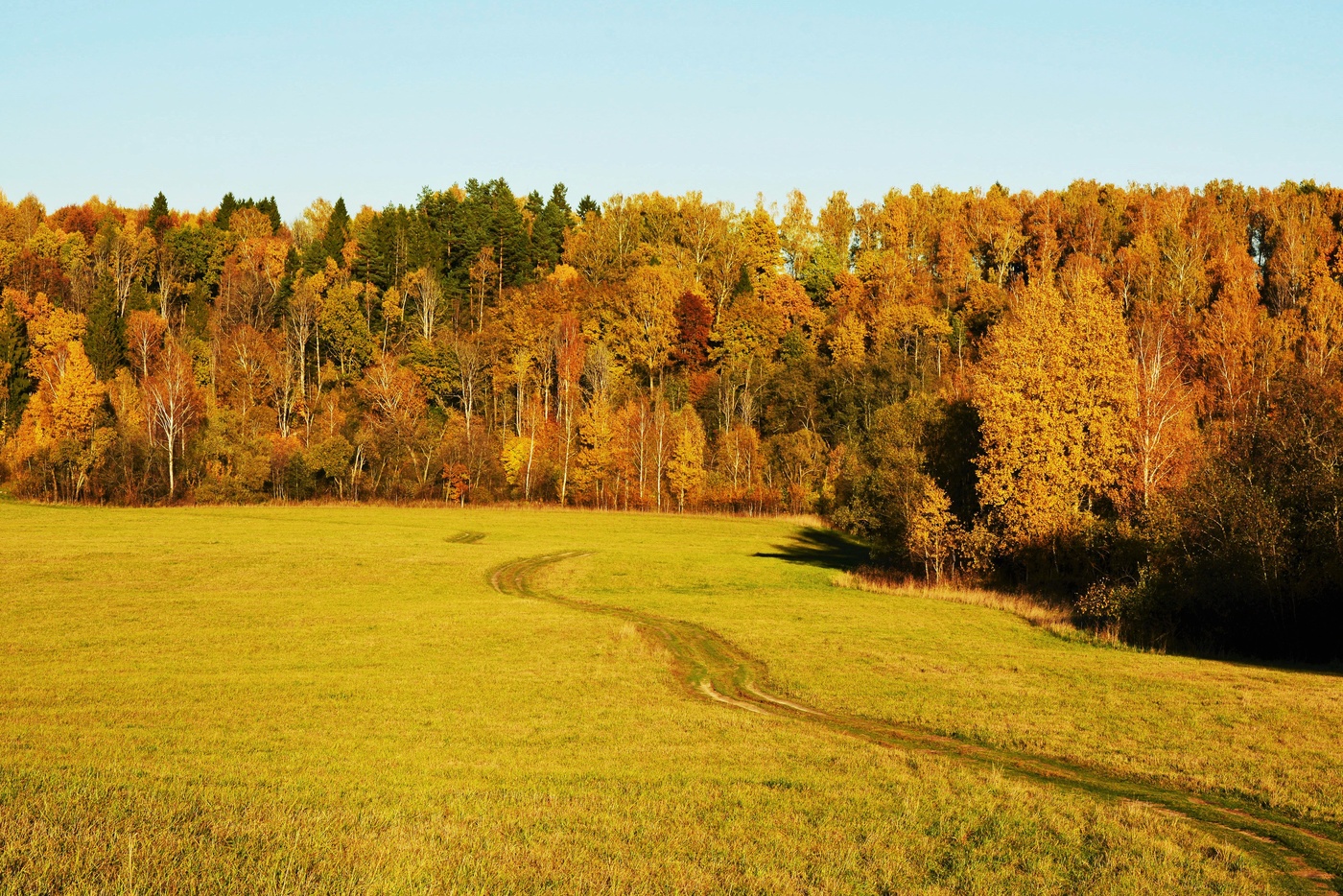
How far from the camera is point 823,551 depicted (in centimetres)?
8175

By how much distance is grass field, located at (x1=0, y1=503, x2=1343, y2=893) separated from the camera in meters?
12.6

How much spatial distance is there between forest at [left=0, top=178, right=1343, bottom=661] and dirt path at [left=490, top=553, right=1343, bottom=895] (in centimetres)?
1872

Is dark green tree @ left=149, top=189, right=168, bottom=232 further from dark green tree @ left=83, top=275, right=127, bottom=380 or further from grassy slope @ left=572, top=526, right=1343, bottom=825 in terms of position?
grassy slope @ left=572, top=526, right=1343, bottom=825

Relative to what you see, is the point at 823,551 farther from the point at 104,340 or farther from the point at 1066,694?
the point at 104,340

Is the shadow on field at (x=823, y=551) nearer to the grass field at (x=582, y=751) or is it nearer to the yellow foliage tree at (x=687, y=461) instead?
the yellow foliage tree at (x=687, y=461)

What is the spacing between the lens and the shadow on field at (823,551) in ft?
238

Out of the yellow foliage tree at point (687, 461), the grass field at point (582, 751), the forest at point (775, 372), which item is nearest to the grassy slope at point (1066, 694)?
the grass field at point (582, 751)

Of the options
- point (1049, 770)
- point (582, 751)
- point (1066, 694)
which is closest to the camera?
point (1049, 770)

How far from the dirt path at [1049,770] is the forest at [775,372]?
61.4ft

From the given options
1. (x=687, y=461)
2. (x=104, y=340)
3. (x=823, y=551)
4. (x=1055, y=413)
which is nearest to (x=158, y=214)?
(x=104, y=340)

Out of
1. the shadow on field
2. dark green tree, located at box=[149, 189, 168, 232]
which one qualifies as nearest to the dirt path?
the shadow on field

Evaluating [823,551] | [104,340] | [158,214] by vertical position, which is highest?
[158,214]

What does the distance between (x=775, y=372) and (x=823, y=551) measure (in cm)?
4947

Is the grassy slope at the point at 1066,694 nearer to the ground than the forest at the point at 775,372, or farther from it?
nearer to the ground
